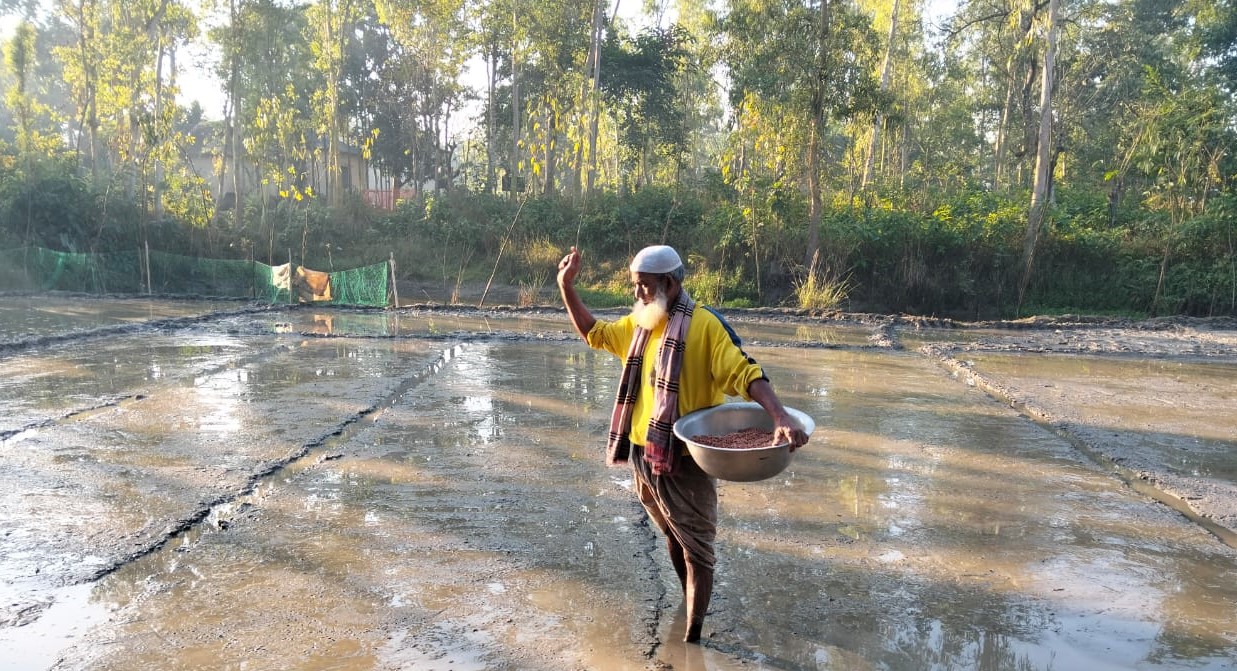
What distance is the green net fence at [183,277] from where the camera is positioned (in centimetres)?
2117

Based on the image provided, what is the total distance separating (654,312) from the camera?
3525 mm

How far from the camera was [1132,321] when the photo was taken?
18.9m

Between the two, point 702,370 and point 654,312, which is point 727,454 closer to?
point 702,370

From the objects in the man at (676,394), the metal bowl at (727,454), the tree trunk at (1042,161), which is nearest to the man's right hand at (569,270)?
the man at (676,394)

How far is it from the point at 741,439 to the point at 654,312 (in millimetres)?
644

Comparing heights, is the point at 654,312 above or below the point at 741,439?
above

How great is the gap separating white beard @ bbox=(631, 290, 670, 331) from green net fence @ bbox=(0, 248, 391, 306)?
18256mm

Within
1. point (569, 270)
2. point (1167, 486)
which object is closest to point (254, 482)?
point (569, 270)

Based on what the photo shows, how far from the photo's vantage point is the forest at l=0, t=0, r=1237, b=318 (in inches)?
826

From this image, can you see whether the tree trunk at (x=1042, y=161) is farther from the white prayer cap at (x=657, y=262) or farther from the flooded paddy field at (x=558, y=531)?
the white prayer cap at (x=657, y=262)

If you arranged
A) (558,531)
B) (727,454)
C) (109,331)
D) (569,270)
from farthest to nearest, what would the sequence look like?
(109,331) → (558,531) → (569,270) → (727,454)

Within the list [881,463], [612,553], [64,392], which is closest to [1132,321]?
[881,463]

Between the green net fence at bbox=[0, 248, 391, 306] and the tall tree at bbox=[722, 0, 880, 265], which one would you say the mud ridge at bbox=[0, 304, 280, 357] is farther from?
the tall tree at bbox=[722, 0, 880, 265]

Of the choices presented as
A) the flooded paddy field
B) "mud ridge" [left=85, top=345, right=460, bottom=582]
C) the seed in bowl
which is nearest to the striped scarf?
the seed in bowl
